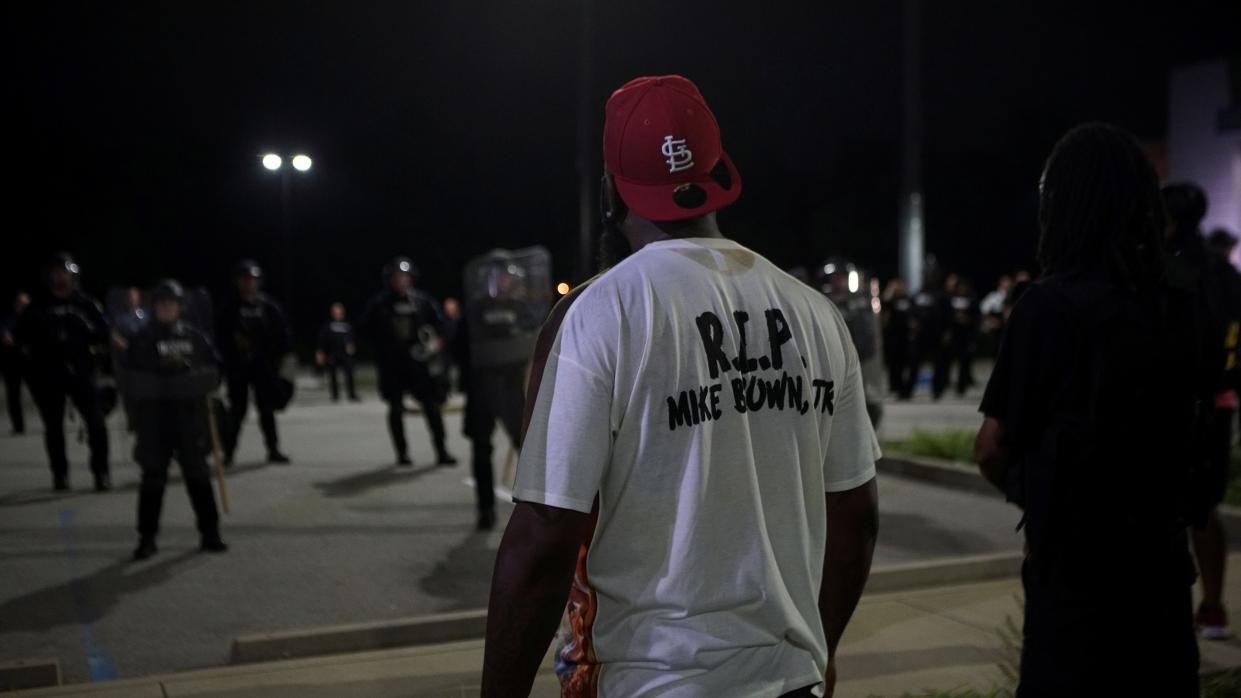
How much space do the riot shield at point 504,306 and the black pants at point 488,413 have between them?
0.10 meters

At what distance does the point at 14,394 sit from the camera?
1614 cm

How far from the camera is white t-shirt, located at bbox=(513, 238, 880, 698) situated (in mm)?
1936

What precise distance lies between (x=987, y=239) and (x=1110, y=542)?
60.6 m

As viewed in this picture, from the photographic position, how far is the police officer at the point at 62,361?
10.6 m

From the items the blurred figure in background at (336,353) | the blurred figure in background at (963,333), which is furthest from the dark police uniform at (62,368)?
the blurred figure in background at (963,333)

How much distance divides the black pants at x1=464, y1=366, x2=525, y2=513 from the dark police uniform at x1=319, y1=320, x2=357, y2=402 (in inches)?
518

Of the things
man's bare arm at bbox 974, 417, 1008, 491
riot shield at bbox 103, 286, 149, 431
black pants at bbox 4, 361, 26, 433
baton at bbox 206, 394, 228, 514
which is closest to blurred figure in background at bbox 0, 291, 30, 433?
black pants at bbox 4, 361, 26, 433

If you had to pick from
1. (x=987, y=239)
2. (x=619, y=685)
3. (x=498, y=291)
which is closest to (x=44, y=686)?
(x=619, y=685)

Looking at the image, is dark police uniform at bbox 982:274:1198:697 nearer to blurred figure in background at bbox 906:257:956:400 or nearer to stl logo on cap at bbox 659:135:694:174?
stl logo on cap at bbox 659:135:694:174

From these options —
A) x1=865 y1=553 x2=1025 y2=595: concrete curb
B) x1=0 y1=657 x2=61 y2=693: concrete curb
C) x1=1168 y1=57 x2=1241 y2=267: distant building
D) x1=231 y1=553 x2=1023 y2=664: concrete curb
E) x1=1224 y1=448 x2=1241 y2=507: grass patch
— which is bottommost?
x1=1224 y1=448 x2=1241 y2=507: grass patch

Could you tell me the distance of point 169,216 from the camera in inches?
1537

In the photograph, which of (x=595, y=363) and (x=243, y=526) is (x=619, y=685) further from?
(x=243, y=526)

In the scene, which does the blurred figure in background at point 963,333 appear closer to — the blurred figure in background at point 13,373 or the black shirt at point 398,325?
the black shirt at point 398,325

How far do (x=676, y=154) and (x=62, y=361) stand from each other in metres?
9.97
